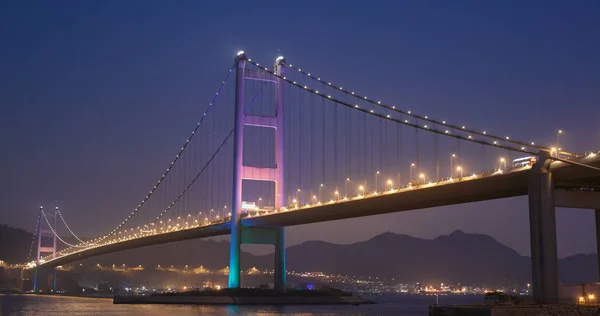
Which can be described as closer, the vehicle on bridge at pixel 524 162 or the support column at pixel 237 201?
the vehicle on bridge at pixel 524 162

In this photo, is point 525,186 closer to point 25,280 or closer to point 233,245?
point 233,245

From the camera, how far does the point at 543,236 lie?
32781mm

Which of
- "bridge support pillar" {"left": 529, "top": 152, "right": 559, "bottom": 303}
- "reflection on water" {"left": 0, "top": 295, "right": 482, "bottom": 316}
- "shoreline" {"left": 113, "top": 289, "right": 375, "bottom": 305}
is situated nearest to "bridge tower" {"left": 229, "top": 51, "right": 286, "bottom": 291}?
"shoreline" {"left": 113, "top": 289, "right": 375, "bottom": 305}

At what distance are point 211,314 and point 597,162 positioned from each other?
22047 millimetres

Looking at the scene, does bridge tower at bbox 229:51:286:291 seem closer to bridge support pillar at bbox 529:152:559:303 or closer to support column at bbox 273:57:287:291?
support column at bbox 273:57:287:291

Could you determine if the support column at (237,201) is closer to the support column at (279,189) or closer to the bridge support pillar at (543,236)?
the support column at (279,189)

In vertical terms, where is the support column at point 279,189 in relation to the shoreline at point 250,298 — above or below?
above

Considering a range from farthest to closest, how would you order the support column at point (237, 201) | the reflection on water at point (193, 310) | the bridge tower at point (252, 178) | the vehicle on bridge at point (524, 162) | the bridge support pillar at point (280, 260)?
the bridge support pillar at point (280, 260), the bridge tower at point (252, 178), the support column at point (237, 201), the reflection on water at point (193, 310), the vehicle on bridge at point (524, 162)

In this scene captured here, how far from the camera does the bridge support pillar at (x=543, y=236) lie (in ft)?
107

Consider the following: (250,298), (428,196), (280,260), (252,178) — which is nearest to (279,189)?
(252,178)

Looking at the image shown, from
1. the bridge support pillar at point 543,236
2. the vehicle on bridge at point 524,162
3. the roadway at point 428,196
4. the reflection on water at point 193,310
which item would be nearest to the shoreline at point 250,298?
the reflection on water at point 193,310

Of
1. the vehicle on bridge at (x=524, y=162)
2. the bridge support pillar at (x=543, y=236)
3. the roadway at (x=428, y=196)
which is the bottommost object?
the bridge support pillar at (x=543, y=236)

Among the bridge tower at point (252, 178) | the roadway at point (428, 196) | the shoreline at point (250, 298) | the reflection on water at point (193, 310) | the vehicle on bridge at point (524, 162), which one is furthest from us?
the shoreline at point (250, 298)

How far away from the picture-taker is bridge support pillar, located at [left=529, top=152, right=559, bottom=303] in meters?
32.6
